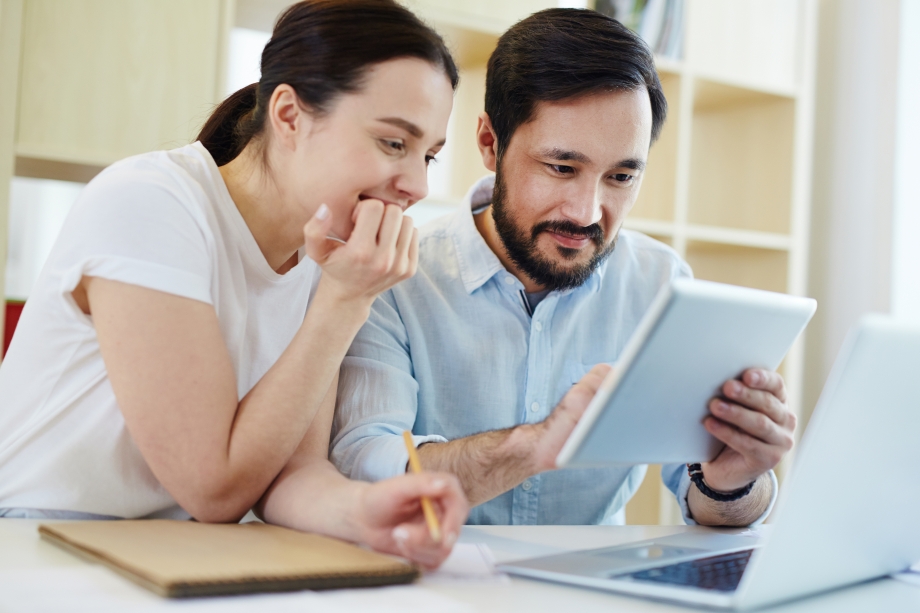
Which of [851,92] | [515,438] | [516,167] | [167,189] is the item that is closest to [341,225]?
[167,189]

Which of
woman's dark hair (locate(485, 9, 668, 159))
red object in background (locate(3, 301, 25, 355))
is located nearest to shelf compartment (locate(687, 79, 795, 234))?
woman's dark hair (locate(485, 9, 668, 159))

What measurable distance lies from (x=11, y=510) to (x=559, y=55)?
1.03 meters

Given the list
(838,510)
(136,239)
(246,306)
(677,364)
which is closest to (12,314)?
(246,306)

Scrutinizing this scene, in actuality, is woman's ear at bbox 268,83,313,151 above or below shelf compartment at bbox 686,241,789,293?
above

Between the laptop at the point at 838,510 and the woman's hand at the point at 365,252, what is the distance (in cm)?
37

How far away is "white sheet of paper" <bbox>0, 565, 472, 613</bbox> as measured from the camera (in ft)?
2.04

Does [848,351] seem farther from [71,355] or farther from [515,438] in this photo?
[71,355]

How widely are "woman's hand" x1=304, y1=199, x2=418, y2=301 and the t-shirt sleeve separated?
13cm

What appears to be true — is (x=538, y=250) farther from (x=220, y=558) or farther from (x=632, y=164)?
(x=220, y=558)

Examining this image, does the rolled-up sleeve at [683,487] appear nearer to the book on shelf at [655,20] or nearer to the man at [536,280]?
the man at [536,280]

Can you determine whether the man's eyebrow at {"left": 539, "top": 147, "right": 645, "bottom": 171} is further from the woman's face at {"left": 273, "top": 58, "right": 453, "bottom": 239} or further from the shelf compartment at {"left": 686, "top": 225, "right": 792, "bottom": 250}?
the shelf compartment at {"left": 686, "top": 225, "right": 792, "bottom": 250}

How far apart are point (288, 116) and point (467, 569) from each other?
615mm

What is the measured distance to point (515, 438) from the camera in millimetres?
1058

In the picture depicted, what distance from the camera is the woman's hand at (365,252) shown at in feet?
3.36
